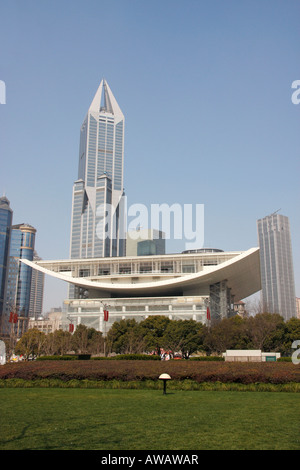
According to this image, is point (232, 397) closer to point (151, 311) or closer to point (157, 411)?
point (157, 411)

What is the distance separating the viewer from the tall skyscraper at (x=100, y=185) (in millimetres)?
116875

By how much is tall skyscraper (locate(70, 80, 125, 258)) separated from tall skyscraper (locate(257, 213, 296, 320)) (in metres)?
51.5

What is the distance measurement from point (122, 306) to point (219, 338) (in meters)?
17.4

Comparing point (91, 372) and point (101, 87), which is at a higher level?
point (101, 87)

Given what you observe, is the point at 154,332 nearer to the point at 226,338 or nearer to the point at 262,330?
the point at 226,338

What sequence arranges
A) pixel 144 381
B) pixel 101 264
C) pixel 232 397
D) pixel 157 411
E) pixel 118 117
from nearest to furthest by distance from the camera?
pixel 157 411 < pixel 232 397 < pixel 144 381 < pixel 101 264 < pixel 118 117

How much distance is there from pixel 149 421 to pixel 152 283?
36065 mm

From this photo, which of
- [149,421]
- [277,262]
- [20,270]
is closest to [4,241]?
[20,270]

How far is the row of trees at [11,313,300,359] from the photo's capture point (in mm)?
30203

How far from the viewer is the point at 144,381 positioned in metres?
13.2

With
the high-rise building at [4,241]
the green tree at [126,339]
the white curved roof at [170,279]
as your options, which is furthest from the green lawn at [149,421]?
the high-rise building at [4,241]

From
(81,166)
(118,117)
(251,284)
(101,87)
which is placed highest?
(101,87)

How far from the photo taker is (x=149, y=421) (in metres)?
7.20
